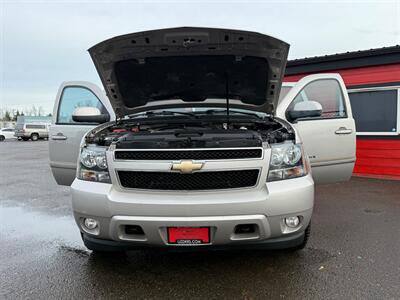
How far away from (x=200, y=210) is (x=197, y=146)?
492mm

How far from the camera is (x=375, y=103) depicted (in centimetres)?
826

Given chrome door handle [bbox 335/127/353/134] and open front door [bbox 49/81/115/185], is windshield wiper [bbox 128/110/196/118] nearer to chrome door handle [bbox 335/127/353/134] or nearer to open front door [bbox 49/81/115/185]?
open front door [bbox 49/81/115/185]

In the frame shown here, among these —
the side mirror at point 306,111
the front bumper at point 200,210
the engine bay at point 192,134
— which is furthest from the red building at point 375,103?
the front bumper at point 200,210

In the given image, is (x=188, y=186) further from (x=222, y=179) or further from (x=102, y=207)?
(x=102, y=207)

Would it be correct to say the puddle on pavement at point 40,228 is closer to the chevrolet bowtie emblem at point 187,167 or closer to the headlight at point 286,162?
the chevrolet bowtie emblem at point 187,167

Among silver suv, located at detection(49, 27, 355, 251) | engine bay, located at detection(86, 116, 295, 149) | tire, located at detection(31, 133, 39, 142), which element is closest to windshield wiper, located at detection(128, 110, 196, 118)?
silver suv, located at detection(49, 27, 355, 251)

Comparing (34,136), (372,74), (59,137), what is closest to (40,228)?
(59,137)

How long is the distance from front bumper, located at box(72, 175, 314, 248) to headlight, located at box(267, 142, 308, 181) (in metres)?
0.07

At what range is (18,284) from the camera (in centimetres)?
287

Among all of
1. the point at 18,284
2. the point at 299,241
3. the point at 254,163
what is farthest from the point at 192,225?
the point at 18,284

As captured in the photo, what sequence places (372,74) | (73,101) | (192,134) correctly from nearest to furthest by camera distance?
(192,134)
(73,101)
(372,74)

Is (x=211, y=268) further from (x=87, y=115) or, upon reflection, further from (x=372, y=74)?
(x=372, y=74)

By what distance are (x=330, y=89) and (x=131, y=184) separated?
119 inches

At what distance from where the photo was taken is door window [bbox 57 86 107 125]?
432 centimetres
